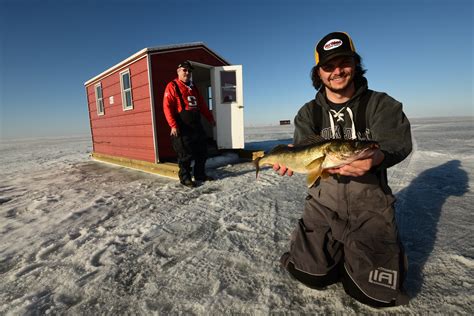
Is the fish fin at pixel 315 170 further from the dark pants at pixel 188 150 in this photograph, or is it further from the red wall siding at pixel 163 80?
the red wall siding at pixel 163 80

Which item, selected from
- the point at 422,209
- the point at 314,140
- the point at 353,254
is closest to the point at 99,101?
the point at 314,140

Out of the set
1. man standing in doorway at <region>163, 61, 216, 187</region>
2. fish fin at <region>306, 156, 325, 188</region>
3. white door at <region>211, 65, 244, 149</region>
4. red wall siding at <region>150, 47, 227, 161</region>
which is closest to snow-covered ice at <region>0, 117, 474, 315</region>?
man standing in doorway at <region>163, 61, 216, 187</region>

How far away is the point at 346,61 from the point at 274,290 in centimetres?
204

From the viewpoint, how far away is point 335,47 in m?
2.03

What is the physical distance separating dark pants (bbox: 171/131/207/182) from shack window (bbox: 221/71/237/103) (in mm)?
2892

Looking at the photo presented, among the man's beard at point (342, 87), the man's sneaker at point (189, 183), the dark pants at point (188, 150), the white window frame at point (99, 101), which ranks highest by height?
the white window frame at point (99, 101)

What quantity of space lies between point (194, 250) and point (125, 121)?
713cm

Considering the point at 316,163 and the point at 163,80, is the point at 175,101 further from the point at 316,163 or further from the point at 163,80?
the point at 316,163

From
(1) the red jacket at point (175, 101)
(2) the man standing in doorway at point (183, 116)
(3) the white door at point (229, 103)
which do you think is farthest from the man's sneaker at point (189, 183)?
(3) the white door at point (229, 103)

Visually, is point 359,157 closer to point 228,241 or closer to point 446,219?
point 228,241

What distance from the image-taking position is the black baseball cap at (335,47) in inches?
79.0

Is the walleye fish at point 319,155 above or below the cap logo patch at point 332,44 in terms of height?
below

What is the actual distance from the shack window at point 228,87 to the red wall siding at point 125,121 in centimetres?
247

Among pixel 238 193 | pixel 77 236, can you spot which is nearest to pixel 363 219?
pixel 238 193
